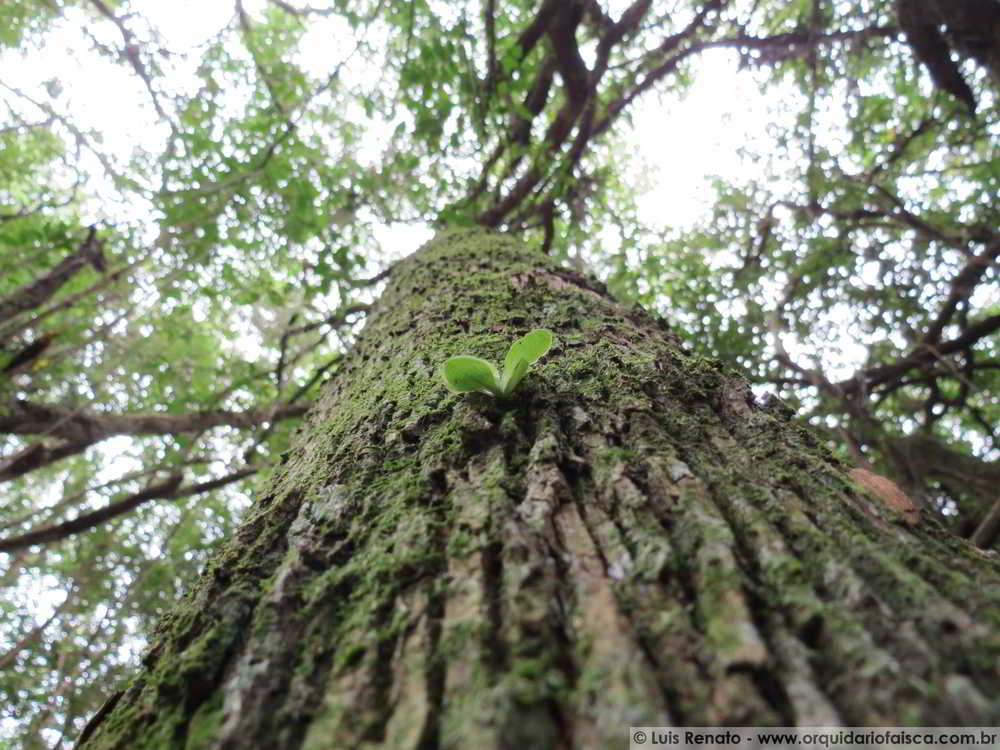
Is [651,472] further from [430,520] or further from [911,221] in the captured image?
[911,221]

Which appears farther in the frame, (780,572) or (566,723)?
(780,572)

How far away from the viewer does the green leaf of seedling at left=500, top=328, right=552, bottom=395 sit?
1315 millimetres

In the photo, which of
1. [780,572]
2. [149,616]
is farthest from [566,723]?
[149,616]

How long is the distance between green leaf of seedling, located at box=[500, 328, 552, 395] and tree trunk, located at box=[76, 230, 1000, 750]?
0.22 feet

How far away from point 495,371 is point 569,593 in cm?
60

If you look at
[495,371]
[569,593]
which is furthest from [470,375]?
[569,593]

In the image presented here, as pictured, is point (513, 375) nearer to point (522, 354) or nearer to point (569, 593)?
point (522, 354)

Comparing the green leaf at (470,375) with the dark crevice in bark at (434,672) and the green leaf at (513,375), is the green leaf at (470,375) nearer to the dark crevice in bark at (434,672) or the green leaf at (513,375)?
the green leaf at (513,375)

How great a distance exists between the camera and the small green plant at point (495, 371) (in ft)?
4.24

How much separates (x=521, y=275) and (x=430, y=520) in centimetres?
159

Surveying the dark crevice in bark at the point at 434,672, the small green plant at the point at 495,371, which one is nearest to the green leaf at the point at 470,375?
the small green plant at the point at 495,371

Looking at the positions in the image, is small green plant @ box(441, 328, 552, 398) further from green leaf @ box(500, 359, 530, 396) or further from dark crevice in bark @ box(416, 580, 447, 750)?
dark crevice in bark @ box(416, 580, 447, 750)

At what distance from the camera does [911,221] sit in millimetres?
5055

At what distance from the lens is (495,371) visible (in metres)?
1.33
